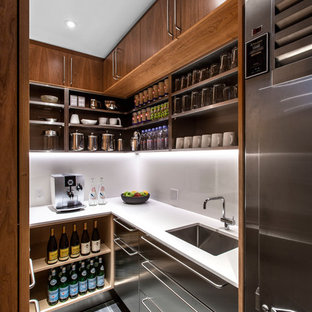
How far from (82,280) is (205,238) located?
1.32m

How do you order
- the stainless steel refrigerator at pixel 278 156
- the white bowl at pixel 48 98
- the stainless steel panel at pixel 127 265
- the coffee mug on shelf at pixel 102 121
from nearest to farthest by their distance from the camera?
the stainless steel refrigerator at pixel 278 156 → the stainless steel panel at pixel 127 265 → the white bowl at pixel 48 98 → the coffee mug on shelf at pixel 102 121

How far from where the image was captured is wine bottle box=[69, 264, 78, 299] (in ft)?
6.48

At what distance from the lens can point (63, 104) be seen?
2311 millimetres

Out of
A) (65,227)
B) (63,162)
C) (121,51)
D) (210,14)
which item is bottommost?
(65,227)

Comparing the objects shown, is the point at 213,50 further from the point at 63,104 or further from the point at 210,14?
the point at 63,104

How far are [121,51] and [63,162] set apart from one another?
1364mm

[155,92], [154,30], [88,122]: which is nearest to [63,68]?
[88,122]

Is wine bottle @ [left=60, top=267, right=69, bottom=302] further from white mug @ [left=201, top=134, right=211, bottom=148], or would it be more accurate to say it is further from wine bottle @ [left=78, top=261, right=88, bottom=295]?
white mug @ [left=201, top=134, right=211, bottom=148]

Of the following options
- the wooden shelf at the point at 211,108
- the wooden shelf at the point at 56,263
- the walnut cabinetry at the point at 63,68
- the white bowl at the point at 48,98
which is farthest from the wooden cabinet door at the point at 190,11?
the wooden shelf at the point at 56,263

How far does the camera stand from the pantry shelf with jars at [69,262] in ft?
6.34

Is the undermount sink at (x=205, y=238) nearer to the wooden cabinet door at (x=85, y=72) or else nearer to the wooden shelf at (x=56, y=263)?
the wooden shelf at (x=56, y=263)

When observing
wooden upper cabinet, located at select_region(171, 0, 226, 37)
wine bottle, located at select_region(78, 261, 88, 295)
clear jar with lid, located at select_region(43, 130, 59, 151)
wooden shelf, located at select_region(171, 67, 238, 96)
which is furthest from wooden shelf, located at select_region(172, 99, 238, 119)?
wine bottle, located at select_region(78, 261, 88, 295)

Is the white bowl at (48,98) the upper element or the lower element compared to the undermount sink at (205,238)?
upper
